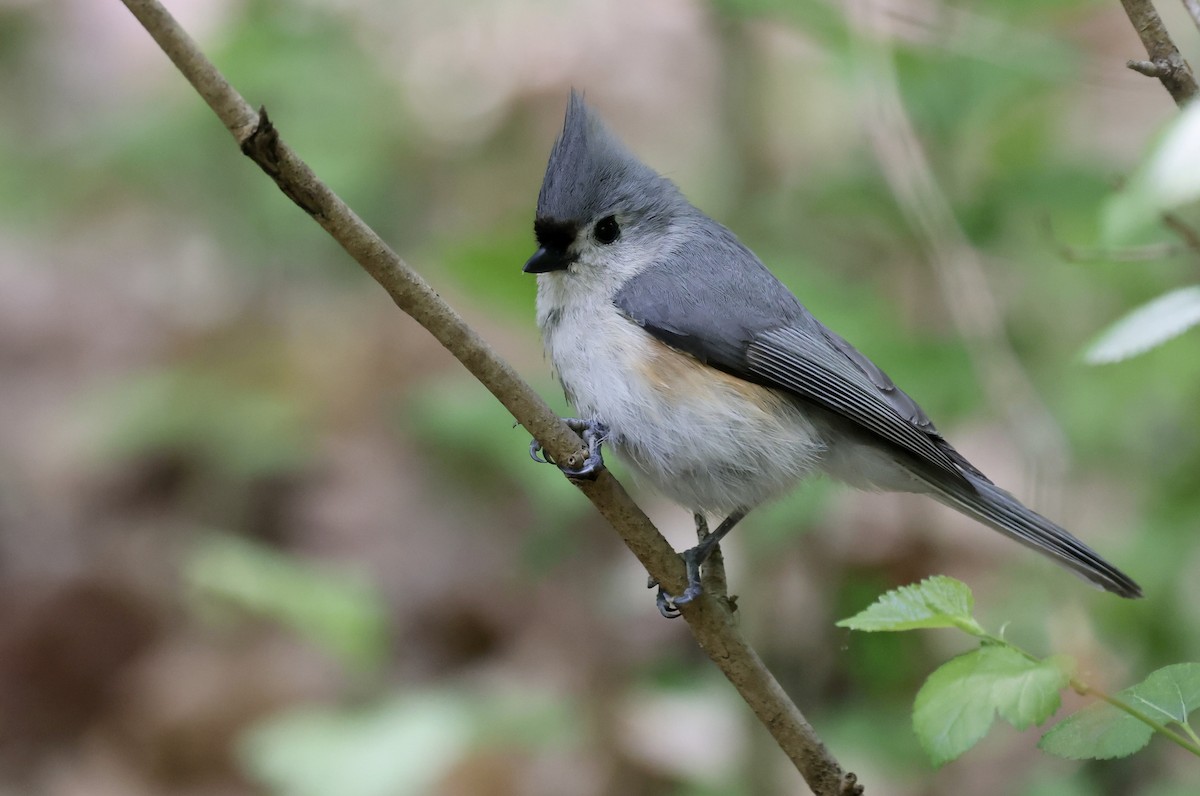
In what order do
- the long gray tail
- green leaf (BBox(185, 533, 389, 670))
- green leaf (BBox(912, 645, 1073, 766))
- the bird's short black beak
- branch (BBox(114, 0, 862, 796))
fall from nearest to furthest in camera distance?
green leaf (BBox(912, 645, 1073, 766)), branch (BBox(114, 0, 862, 796)), the long gray tail, the bird's short black beak, green leaf (BBox(185, 533, 389, 670))

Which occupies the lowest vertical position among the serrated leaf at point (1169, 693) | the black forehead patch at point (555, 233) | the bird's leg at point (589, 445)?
the serrated leaf at point (1169, 693)

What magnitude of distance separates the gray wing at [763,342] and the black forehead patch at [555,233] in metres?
0.14

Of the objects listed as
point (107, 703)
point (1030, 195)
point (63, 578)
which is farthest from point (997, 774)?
point (63, 578)

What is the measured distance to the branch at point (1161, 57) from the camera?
1.26 metres

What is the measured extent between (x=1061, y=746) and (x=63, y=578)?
3453 millimetres

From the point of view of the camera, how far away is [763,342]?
211 cm

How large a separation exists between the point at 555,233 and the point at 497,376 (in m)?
0.77

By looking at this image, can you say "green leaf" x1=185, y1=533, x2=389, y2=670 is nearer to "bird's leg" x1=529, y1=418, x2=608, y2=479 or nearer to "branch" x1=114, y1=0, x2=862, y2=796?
"bird's leg" x1=529, y1=418, x2=608, y2=479

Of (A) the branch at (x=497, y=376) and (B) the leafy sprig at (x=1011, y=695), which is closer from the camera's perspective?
(B) the leafy sprig at (x=1011, y=695)

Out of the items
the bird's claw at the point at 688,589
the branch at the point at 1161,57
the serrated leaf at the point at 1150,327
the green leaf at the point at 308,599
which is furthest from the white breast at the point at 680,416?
the branch at the point at 1161,57

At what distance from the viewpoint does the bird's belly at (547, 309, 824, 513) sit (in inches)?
78.6

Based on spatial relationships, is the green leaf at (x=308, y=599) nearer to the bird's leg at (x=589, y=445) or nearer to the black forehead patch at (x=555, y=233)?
the bird's leg at (x=589, y=445)

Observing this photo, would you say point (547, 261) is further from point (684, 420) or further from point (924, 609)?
point (924, 609)

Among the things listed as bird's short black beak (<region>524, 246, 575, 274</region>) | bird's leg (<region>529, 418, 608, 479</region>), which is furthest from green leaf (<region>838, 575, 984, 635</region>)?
bird's short black beak (<region>524, 246, 575, 274</region>)
